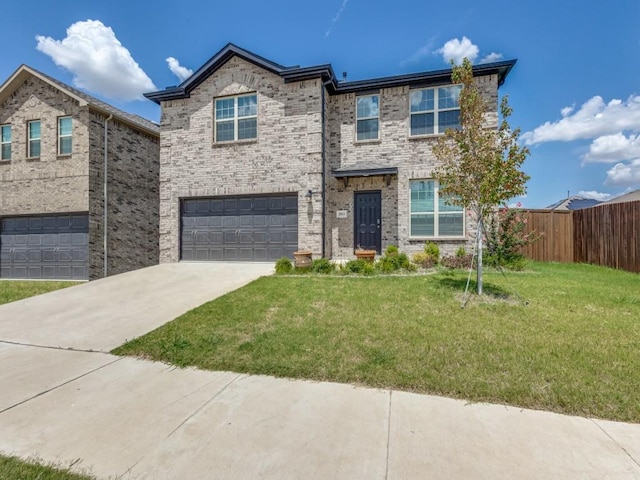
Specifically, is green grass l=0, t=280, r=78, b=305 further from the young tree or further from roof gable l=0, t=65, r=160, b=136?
the young tree

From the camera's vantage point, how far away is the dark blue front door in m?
12.1

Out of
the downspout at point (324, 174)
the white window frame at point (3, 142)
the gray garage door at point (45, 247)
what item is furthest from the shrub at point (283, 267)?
the white window frame at point (3, 142)

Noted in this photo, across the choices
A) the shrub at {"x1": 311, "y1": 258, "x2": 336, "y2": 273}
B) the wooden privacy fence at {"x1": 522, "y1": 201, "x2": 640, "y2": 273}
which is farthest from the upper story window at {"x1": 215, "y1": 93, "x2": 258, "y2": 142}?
the wooden privacy fence at {"x1": 522, "y1": 201, "x2": 640, "y2": 273}

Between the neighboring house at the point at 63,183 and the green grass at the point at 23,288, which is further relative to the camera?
the neighboring house at the point at 63,183

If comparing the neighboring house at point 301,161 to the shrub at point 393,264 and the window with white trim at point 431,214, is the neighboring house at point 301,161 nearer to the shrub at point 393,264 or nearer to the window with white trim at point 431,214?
the window with white trim at point 431,214

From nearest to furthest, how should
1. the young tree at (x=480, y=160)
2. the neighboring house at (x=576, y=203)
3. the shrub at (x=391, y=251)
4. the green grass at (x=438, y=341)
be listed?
the green grass at (x=438, y=341) < the young tree at (x=480, y=160) < the shrub at (x=391, y=251) < the neighboring house at (x=576, y=203)

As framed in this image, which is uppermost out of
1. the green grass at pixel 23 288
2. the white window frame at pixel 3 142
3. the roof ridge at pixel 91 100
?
the roof ridge at pixel 91 100

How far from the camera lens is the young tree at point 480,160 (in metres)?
6.11

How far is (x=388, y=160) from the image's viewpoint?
11961 millimetres

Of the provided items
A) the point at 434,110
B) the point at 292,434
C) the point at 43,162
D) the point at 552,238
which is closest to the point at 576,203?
the point at 552,238

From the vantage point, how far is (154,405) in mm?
3209

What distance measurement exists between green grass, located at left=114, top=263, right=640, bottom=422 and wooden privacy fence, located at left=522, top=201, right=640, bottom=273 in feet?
13.2

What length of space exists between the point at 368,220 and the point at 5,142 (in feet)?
53.3

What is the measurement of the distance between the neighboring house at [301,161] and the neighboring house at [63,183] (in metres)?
2.47
